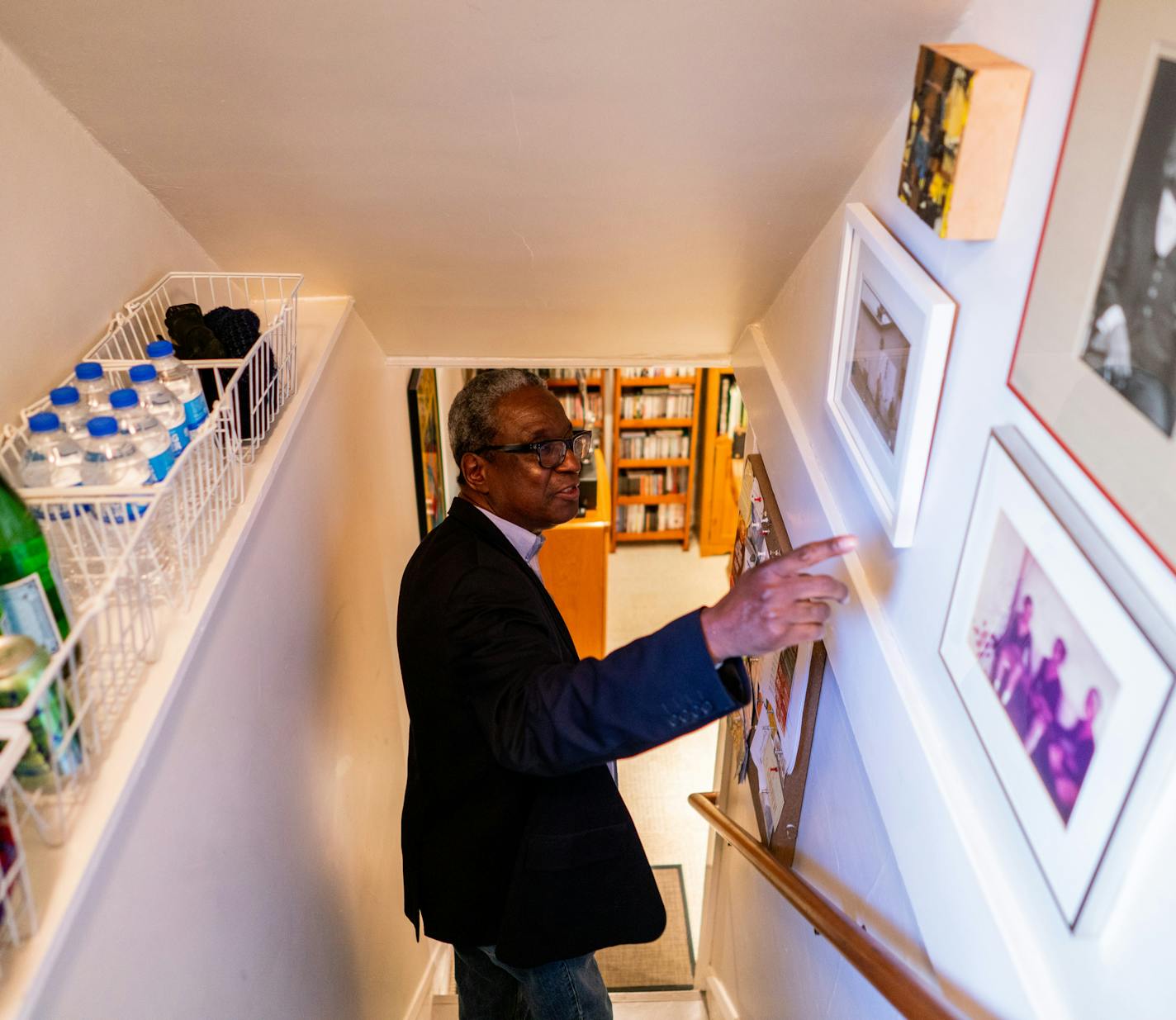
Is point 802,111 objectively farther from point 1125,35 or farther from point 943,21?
point 1125,35

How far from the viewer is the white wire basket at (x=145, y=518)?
102 cm

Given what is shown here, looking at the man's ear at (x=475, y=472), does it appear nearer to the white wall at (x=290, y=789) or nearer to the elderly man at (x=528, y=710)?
the elderly man at (x=528, y=710)

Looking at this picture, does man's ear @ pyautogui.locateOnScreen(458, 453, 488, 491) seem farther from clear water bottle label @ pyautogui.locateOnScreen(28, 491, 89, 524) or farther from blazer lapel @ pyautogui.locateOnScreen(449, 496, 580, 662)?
clear water bottle label @ pyautogui.locateOnScreen(28, 491, 89, 524)

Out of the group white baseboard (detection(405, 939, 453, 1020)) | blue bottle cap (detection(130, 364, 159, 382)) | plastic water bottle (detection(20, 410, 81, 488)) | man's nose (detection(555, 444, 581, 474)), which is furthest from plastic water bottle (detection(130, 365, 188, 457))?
white baseboard (detection(405, 939, 453, 1020))

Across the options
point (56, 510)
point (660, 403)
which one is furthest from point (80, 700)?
point (660, 403)

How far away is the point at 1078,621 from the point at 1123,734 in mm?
95

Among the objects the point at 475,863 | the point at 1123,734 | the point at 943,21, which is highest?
the point at 943,21

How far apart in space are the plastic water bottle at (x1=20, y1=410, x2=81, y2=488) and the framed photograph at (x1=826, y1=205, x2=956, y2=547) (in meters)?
1.00

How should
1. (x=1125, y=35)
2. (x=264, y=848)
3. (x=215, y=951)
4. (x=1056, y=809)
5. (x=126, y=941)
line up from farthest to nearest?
1. (x=264, y=848)
2. (x=215, y=951)
3. (x=126, y=941)
4. (x=1056, y=809)
5. (x=1125, y=35)

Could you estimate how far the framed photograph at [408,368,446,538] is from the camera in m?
2.82

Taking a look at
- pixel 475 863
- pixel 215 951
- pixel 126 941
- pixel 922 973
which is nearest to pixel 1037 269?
pixel 922 973

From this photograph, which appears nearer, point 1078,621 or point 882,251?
point 1078,621

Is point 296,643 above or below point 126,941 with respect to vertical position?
below

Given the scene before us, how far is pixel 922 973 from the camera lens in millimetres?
1127
